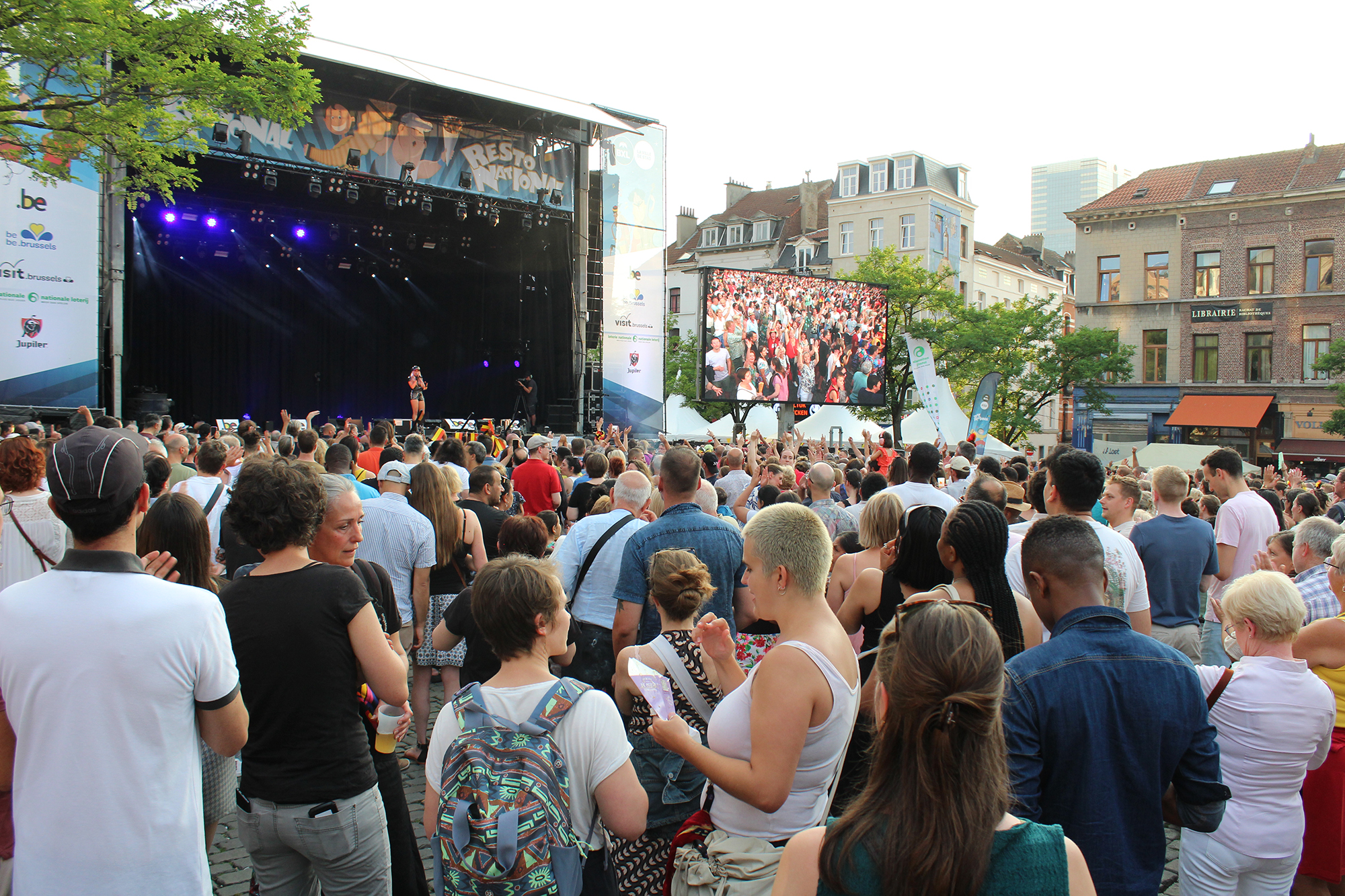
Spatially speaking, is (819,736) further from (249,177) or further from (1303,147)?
(1303,147)

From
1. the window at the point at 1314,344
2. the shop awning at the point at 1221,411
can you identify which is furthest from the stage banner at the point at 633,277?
the window at the point at 1314,344

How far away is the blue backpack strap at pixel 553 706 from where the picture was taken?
2.04 meters

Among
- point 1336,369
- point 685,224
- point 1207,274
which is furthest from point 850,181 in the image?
point 1336,369

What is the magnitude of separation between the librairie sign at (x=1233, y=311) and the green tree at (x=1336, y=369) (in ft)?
11.2

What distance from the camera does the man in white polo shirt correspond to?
1.87 metres

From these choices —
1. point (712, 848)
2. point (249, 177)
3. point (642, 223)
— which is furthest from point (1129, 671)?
point (642, 223)

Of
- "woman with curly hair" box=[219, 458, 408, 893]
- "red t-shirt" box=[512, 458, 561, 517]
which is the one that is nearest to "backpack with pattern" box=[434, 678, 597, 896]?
"woman with curly hair" box=[219, 458, 408, 893]

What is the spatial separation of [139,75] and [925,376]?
1905 cm

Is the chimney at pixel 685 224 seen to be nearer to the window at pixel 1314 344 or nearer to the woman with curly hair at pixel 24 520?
the window at pixel 1314 344

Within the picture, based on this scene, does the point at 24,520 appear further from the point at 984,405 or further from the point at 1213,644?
the point at 984,405

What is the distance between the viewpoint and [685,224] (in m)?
56.3

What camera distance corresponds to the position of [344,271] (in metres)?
22.6

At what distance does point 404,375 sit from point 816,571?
2376 centimetres

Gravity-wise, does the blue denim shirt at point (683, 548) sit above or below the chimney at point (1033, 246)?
below
